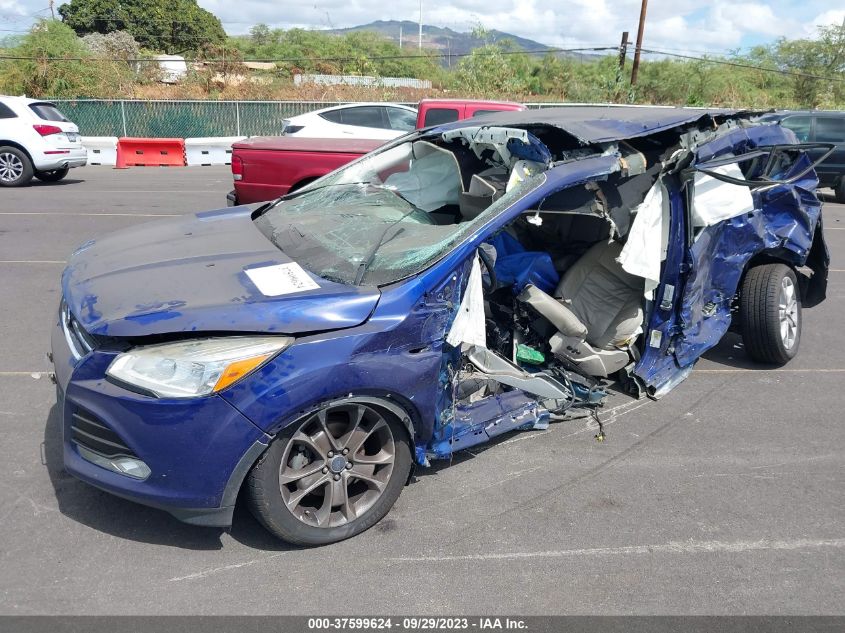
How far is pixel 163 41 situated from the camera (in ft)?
173

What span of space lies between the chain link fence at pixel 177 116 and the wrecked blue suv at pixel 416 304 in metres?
19.7

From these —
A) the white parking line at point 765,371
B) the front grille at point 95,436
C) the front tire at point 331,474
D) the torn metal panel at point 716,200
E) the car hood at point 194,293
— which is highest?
the torn metal panel at point 716,200

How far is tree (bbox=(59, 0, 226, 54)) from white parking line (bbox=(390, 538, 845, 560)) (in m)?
54.3

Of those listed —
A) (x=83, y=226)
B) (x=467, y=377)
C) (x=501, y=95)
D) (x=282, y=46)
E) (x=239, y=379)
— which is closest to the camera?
(x=239, y=379)

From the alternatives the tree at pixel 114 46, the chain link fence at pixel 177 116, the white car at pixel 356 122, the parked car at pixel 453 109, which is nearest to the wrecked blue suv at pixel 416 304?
the parked car at pixel 453 109

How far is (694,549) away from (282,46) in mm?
51979

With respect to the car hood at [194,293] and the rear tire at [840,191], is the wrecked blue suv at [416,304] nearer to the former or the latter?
the car hood at [194,293]

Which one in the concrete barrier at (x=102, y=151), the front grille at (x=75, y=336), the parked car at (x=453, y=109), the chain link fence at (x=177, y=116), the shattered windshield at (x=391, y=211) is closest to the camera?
the front grille at (x=75, y=336)

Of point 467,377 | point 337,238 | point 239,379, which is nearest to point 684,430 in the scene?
point 467,377

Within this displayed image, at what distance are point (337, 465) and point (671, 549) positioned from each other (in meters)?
1.52

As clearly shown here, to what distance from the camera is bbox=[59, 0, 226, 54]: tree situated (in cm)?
5206

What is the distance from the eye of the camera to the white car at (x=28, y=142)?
13.6 m

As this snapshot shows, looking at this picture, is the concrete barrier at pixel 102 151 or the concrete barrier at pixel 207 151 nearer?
the concrete barrier at pixel 102 151

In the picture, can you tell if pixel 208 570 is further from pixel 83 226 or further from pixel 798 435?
pixel 83 226
